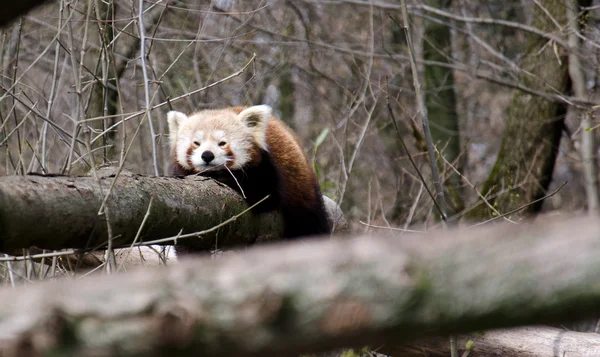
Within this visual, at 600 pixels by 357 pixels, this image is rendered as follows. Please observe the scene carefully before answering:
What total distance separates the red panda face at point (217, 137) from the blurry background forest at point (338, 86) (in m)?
0.24

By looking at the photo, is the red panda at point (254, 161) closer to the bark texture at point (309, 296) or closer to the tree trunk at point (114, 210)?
the tree trunk at point (114, 210)

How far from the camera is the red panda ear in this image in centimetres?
502

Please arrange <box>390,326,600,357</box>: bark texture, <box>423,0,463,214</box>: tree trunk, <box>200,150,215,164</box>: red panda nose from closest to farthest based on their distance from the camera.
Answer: <box>390,326,600,357</box>: bark texture → <box>200,150,215,164</box>: red panda nose → <box>423,0,463,214</box>: tree trunk

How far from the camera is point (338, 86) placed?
9.71 m

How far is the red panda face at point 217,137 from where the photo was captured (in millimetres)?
4664

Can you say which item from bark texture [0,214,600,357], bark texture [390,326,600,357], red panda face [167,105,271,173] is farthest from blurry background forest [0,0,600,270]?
bark texture [0,214,600,357]

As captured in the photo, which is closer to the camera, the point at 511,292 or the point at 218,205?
the point at 511,292

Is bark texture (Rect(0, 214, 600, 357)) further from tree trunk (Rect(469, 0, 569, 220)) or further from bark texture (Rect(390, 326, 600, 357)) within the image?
tree trunk (Rect(469, 0, 569, 220))

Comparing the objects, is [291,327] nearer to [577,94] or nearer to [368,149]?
[577,94]

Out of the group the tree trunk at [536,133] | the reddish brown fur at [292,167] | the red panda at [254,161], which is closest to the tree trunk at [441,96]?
the tree trunk at [536,133]

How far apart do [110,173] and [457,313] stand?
7.86 feet

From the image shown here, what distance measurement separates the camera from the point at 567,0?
263 inches

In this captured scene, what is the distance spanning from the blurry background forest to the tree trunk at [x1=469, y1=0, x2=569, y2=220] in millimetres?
17

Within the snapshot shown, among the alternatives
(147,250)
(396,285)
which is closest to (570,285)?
(396,285)
